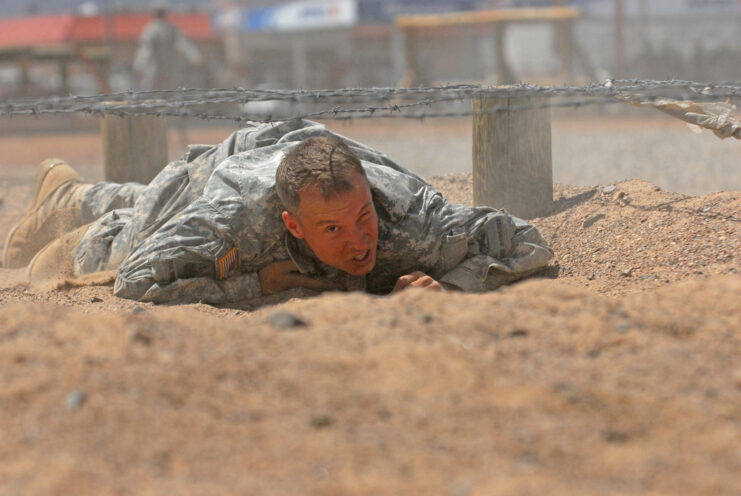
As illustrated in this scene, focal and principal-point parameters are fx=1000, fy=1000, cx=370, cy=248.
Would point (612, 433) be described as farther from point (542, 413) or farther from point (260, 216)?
point (260, 216)

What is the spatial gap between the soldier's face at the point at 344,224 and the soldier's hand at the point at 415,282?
15cm

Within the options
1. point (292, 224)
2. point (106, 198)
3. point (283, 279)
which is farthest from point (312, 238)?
point (106, 198)

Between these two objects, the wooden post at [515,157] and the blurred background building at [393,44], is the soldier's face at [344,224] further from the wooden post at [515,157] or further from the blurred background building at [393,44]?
the blurred background building at [393,44]

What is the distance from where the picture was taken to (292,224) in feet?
12.1

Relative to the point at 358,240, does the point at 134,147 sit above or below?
above

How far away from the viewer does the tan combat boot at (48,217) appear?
5371 mm

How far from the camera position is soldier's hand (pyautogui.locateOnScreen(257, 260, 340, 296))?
3.90 metres

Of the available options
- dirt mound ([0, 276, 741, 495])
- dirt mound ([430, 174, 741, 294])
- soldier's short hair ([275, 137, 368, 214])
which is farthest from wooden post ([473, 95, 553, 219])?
dirt mound ([0, 276, 741, 495])

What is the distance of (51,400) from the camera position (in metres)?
2.18

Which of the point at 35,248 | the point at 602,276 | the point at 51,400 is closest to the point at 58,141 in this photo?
the point at 35,248

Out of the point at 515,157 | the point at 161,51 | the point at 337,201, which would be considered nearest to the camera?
the point at 337,201

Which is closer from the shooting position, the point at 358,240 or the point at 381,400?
the point at 381,400

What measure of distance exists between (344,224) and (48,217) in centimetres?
257

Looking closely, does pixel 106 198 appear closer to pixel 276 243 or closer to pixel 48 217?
pixel 48 217
